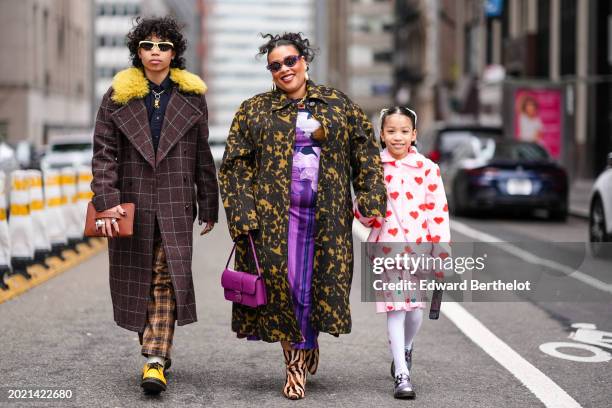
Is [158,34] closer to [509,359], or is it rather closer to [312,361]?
[312,361]

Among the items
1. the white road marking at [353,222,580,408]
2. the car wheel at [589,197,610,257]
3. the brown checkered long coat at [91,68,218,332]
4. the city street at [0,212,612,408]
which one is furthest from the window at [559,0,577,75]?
the brown checkered long coat at [91,68,218,332]

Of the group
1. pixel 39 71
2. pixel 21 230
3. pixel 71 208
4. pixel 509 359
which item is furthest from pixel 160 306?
pixel 39 71

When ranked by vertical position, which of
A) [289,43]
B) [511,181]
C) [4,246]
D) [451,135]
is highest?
[289,43]

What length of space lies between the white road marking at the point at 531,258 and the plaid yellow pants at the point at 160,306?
5373 millimetres

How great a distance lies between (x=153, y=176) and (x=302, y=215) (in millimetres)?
893

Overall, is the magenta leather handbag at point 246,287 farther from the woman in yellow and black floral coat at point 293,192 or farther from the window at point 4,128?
the window at point 4,128

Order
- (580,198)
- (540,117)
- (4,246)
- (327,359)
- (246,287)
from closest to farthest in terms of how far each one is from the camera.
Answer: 1. (246,287)
2. (327,359)
3. (4,246)
4. (580,198)
5. (540,117)

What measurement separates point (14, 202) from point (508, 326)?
5280 mm

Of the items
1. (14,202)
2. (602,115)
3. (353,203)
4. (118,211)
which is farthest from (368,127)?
(602,115)

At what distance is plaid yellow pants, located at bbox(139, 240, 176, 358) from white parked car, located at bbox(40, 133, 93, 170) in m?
18.2

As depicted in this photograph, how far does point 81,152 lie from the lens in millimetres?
24656

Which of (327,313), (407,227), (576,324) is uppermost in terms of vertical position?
(407,227)

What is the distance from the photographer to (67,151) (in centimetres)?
2483

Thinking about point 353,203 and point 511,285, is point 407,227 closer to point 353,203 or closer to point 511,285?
point 353,203
